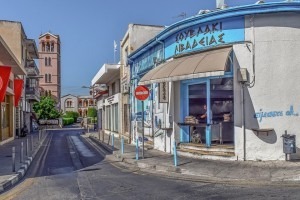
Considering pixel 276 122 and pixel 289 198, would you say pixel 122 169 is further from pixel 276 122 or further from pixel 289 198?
pixel 289 198

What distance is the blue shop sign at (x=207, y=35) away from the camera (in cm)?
1313

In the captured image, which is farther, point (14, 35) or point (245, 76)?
point (14, 35)

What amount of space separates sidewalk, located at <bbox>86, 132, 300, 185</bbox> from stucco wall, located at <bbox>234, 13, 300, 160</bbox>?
71cm

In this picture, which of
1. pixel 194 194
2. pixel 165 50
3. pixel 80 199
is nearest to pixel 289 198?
pixel 194 194

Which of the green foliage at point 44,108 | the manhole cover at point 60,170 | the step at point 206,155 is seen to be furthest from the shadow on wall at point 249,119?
the green foliage at point 44,108

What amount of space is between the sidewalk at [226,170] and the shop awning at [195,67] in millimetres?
2972

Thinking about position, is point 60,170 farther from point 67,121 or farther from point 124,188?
point 67,121

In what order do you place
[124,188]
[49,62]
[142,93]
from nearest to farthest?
[124,188], [142,93], [49,62]

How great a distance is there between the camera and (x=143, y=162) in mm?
13555

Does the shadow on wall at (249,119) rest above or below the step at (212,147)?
above

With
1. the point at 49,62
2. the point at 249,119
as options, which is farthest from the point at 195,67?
the point at 49,62

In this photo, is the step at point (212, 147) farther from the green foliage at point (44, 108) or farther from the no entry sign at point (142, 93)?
the green foliage at point (44, 108)

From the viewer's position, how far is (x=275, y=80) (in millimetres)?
12703

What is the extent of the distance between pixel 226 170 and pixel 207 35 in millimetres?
5250
